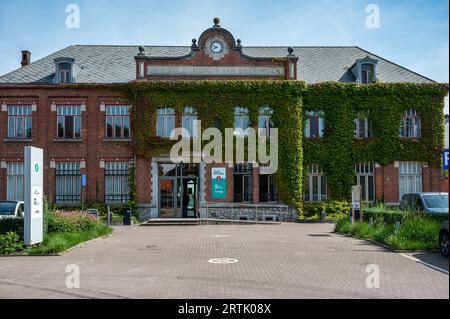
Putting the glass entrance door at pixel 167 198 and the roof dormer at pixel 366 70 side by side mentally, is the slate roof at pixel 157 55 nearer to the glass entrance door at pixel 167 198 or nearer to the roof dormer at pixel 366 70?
the roof dormer at pixel 366 70

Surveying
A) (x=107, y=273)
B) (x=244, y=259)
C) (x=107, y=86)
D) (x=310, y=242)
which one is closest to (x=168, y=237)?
(x=310, y=242)

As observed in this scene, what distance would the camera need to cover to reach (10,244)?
1486cm

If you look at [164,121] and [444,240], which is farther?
[164,121]

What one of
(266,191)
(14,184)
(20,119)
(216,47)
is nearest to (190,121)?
(216,47)

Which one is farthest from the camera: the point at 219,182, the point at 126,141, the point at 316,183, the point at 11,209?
the point at 316,183

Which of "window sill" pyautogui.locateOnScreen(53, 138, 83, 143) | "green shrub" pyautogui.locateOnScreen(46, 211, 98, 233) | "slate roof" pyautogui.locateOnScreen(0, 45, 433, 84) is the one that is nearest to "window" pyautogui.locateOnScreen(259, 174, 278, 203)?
"slate roof" pyautogui.locateOnScreen(0, 45, 433, 84)

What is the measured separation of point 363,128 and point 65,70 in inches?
719

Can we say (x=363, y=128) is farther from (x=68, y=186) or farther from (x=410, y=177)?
(x=68, y=186)

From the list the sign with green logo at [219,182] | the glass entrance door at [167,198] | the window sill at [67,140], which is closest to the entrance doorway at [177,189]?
the glass entrance door at [167,198]

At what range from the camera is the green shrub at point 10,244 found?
1462 centimetres

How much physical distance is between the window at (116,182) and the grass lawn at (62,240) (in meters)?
10.1

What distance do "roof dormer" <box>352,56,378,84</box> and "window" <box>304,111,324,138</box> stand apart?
3315 millimetres

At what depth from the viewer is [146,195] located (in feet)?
97.1

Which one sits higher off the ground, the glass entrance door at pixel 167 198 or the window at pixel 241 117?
the window at pixel 241 117
